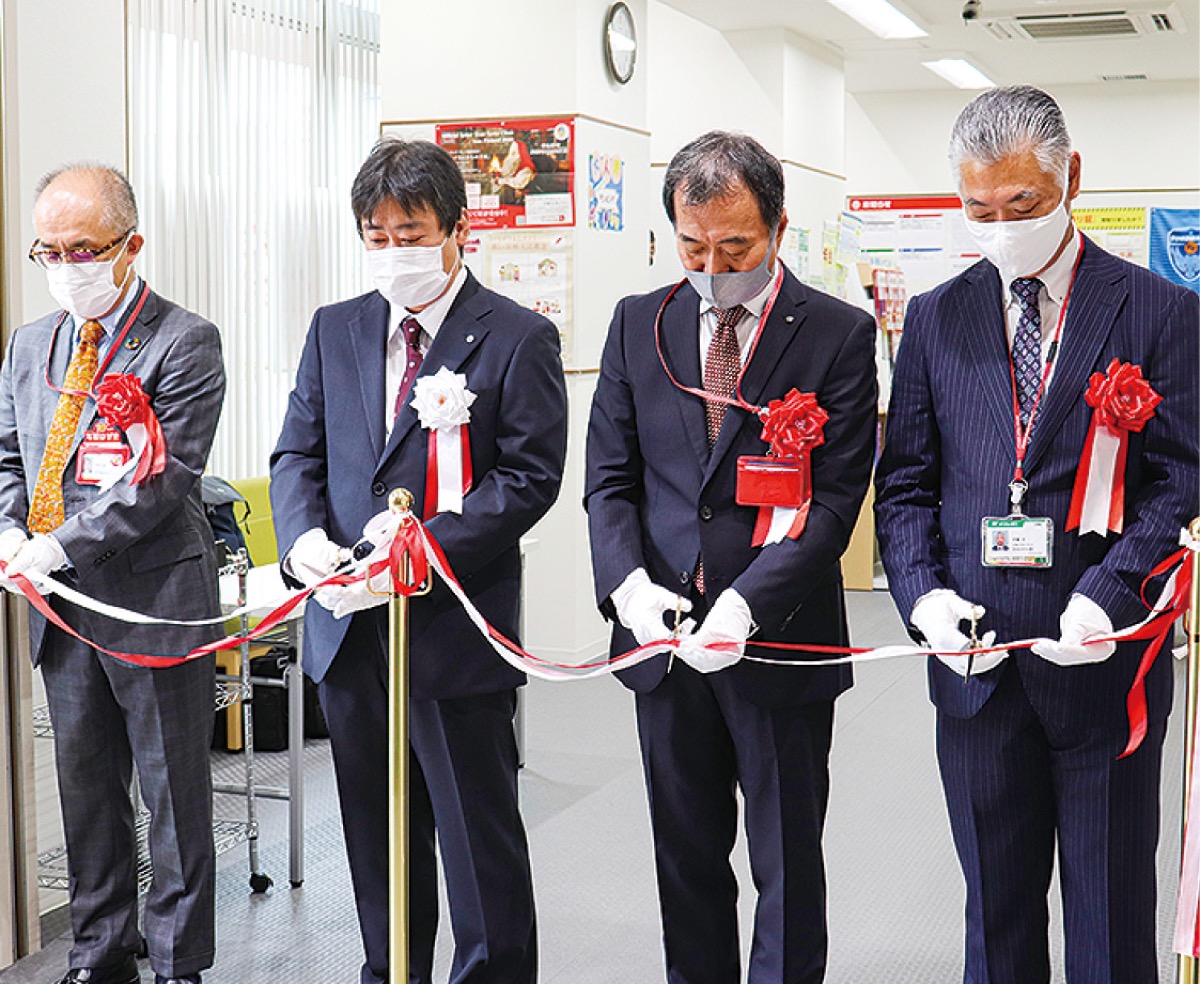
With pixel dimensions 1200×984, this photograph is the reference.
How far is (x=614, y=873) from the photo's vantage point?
3811mm

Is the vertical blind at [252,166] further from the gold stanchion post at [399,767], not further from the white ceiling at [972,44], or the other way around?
the gold stanchion post at [399,767]

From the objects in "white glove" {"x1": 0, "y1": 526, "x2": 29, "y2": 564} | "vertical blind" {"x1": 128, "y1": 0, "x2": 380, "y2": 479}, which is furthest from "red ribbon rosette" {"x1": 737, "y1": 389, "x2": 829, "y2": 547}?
"vertical blind" {"x1": 128, "y1": 0, "x2": 380, "y2": 479}

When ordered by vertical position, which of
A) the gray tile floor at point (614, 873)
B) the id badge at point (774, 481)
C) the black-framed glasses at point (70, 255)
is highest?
the black-framed glasses at point (70, 255)

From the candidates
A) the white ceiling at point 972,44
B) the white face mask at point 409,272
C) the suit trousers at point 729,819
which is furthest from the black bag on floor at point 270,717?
the white ceiling at point 972,44

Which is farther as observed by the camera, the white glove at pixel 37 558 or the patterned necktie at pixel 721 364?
the white glove at pixel 37 558

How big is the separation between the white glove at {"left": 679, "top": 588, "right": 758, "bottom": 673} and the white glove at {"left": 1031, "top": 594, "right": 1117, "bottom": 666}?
424mm

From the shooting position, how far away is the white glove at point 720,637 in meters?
2.20

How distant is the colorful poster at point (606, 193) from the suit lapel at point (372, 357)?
3671 mm

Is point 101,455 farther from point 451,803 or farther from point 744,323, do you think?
point 744,323

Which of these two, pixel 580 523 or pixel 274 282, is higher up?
pixel 274 282

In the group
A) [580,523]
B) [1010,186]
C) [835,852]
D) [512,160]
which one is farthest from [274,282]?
[1010,186]

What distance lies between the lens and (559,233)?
6.11 m

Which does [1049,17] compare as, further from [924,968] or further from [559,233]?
[924,968]

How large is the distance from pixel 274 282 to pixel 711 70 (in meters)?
3.10
